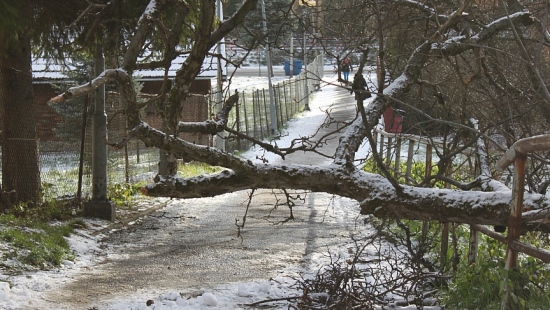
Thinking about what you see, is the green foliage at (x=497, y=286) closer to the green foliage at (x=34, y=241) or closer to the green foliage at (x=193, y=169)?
the green foliage at (x=34, y=241)

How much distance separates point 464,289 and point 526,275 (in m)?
0.79

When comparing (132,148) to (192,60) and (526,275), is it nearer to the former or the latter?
(192,60)

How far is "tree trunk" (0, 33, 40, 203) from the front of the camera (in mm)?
11352

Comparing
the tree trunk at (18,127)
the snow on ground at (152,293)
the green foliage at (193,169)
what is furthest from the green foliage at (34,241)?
the green foliage at (193,169)

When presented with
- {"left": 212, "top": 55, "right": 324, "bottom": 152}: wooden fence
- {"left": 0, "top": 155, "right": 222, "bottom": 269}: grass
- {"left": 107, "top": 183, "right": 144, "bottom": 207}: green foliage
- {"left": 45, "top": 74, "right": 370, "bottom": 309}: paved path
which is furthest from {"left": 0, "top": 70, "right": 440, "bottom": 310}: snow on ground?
{"left": 212, "top": 55, "right": 324, "bottom": 152}: wooden fence

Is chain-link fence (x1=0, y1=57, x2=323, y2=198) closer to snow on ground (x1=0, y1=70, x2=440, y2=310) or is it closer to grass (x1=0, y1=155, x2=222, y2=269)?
grass (x1=0, y1=155, x2=222, y2=269)

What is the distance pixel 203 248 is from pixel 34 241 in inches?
87.4

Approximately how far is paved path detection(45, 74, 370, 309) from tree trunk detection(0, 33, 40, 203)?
177 centimetres

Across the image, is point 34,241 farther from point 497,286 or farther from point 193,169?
point 193,169

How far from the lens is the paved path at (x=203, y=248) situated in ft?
25.8

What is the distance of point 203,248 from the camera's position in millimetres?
9953

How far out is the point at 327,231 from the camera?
37.1 feet

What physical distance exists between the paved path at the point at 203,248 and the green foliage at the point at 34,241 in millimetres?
551

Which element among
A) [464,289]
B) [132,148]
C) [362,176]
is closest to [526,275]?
[464,289]
